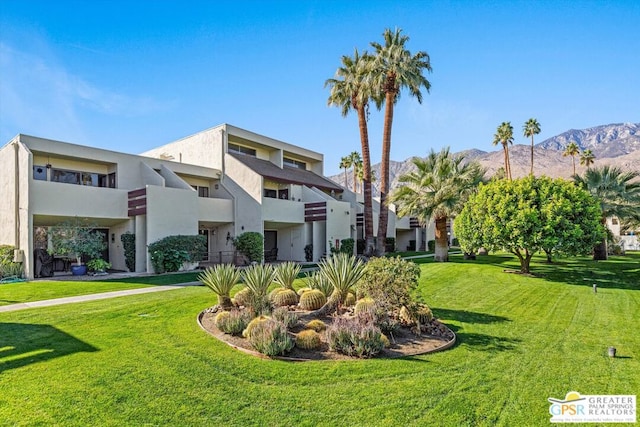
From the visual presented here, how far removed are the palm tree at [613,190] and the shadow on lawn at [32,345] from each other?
29515 mm

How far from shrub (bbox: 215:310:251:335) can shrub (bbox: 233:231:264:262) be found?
16.5m

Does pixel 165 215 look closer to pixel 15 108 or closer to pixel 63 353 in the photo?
pixel 15 108

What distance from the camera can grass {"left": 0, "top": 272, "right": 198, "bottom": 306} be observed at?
13336mm

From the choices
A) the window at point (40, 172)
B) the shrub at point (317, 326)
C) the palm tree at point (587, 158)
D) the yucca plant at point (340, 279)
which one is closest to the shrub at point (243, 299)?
the yucca plant at point (340, 279)

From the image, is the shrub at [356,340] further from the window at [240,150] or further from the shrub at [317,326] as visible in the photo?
the window at [240,150]

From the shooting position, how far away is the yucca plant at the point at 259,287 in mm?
9594

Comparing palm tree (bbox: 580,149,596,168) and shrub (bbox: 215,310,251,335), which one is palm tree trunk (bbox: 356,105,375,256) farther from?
palm tree (bbox: 580,149,596,168)

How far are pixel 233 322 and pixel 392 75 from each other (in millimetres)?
23126

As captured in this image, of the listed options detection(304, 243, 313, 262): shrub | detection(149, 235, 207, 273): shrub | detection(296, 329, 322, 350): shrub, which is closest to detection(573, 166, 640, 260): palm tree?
detection(304, 243, 313, 262): shrub

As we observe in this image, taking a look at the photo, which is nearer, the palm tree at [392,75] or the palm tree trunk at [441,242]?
the palm tree at [392,75]

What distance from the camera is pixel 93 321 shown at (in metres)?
9.70

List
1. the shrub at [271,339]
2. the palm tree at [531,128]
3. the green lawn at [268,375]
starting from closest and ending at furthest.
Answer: the green lawn at [268,375]
the shrub at [271,339]
the palm tree at [531,128]

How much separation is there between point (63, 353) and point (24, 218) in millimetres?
14728

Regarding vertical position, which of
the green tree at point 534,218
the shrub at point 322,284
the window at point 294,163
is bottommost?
the shrub at point 322,284
